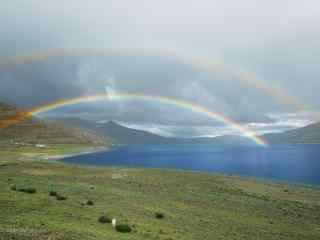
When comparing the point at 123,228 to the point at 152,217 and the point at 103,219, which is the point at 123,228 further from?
the point at 152,217

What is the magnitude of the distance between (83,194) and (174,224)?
603 inches

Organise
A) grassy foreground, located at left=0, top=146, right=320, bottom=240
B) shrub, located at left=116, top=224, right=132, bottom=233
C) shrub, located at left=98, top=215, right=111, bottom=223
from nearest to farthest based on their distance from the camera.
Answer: grassy foreground, located at left=0, top=146, right=320, bottom=240 < shrub, located at left=116, top=224, right=132, bottom=233 < shrub, located at left=98, top=215, right=111, bottom=223

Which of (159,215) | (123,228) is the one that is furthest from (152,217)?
(123,228)

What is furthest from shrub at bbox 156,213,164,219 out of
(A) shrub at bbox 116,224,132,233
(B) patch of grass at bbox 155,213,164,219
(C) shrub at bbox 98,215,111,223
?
(A) shrub at bbox 116,224,132,233

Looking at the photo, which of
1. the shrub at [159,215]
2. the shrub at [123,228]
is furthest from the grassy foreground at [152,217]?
the shrub at [123,228]

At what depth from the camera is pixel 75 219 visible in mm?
24656

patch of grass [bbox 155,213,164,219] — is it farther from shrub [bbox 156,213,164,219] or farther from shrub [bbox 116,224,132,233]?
shrub [bbox 116,224,132,233]

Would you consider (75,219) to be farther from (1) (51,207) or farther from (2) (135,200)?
(2) (135,200)

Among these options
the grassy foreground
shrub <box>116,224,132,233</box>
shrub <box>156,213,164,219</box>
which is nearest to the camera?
the grassy foreground

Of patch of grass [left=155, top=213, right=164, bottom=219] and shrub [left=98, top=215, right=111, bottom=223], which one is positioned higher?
shrub [left=98, top=215, right=111, bottom=223]

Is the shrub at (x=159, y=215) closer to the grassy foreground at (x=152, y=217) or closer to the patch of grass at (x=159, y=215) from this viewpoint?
the patch of grass at (x=159, y=215)

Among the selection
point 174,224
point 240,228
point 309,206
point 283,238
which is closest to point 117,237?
point 174,224

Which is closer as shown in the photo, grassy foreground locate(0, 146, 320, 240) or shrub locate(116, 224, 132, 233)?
grassy foreground locate(0, 146, 320, 240)

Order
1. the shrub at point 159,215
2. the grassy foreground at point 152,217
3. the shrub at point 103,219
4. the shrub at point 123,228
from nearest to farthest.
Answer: the grassy foreground at point 152,217 < the shrub at point 123,228 < the shrub at point 103,219 < the shrub at point 159,215
